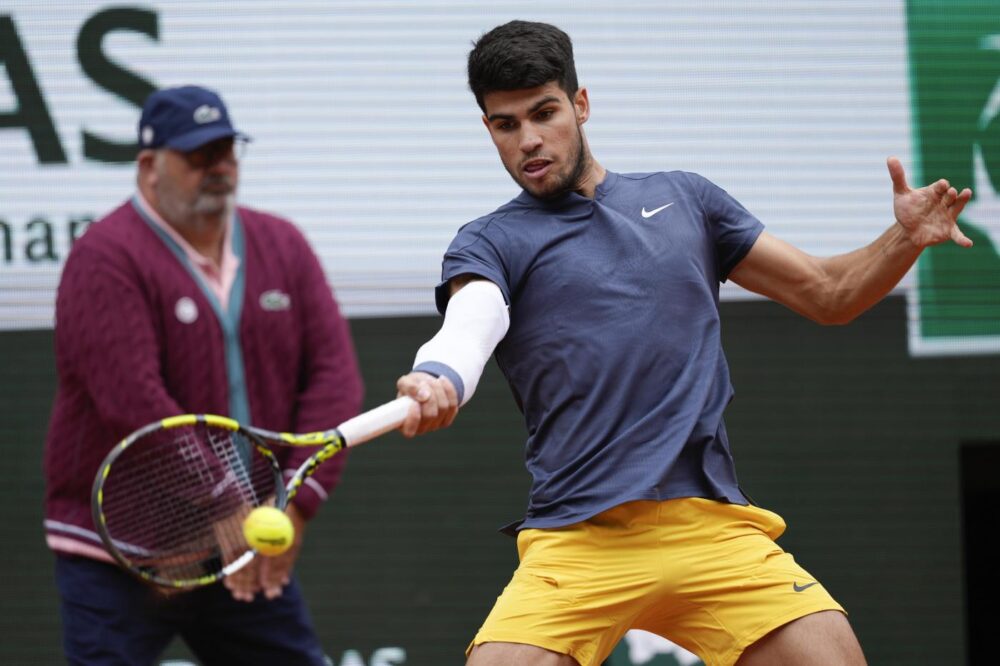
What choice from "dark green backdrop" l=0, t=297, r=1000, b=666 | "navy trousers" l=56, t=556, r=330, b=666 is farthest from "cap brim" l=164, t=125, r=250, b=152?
"dark green backdrop" l=0, t=297, r=1000, b=666

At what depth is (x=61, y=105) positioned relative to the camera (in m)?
5.91

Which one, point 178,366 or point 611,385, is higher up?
point 611,385

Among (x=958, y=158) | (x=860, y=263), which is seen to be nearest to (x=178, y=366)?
(x=860, y=263)

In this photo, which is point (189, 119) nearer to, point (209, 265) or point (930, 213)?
point (209, 265)

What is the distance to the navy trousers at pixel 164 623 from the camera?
4012 mm

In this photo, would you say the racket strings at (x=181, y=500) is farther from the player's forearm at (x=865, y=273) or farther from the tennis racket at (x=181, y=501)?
the player's forearm at (x=865, y=273)

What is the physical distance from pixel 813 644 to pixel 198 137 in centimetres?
206

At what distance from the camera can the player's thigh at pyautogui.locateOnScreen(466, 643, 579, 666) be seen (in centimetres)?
328

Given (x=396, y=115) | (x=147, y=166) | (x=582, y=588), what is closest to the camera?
(x=582, y=588)

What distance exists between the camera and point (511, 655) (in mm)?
3285

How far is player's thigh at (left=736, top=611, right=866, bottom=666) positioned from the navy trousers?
1371mm

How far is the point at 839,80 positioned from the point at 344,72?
6.24ft

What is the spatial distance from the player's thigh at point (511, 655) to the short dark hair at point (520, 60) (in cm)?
124

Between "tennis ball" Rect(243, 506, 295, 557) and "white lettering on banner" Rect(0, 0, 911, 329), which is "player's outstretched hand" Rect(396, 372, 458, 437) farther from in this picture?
"white lettering on banner" Rect(0, 0, 911, 329)
